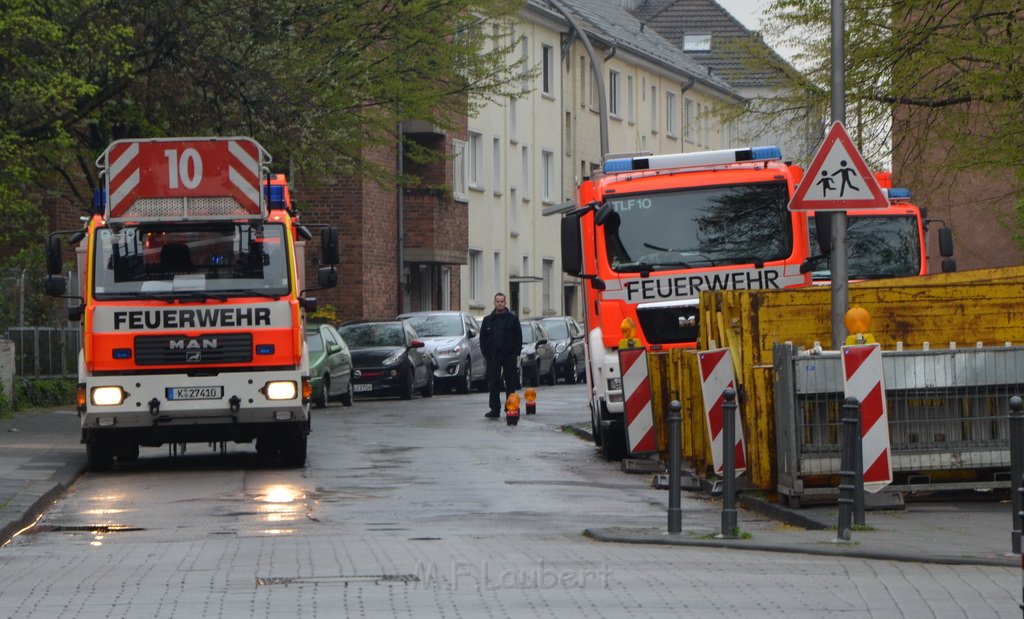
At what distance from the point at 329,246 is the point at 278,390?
6.56 ft

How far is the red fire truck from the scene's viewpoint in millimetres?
19750

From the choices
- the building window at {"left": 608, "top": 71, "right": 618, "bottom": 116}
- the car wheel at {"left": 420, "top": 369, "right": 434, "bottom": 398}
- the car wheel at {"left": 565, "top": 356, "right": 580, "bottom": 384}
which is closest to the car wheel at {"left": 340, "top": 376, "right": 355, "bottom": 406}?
the car wheel at {"left": 420, "top": 369, "right": 434, "bottom": 398}

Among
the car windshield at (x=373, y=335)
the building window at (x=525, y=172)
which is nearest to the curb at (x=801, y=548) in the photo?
the car windshield at (x=373, y=335)

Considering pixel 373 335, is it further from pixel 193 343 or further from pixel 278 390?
pixel 193 343

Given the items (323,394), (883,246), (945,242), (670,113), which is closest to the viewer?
(883,246)

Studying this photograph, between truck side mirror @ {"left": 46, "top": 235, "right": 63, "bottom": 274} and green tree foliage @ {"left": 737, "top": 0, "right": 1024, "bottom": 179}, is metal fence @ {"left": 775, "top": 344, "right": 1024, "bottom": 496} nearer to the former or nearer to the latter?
green tree foliage @ {"left": 737, "top": 0, "right": 1024, "bottom": 179}

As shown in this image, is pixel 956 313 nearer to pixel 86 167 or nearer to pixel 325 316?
pixel 86 167

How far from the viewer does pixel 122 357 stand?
1825 centimetres

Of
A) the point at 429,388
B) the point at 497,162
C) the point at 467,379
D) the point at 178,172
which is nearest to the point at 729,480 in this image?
the point at 178,172

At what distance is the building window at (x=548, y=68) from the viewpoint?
62.8 metres

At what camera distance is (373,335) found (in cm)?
3750

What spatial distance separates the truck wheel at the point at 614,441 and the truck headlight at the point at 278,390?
3.73 meters

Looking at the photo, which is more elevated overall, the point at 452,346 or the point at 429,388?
the point at 452,346

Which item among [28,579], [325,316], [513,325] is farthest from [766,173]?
[325,316]
